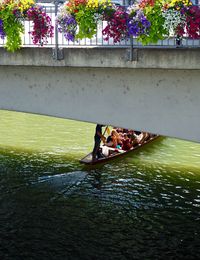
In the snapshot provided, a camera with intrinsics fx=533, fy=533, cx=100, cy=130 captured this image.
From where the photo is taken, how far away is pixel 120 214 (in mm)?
15164

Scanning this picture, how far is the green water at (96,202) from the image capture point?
1300 cm

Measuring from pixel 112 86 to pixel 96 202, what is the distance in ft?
20.2

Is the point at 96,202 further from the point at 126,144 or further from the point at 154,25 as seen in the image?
the point at 154,25

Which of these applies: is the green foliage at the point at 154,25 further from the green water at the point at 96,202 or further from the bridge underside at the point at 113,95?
the green water at the point at 96,202

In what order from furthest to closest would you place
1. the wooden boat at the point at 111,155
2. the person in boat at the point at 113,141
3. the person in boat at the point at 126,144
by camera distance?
the person in boat at the point at 126,144 → the person in boat at the point at 113,141 → the wooden boat at the point at 111,155

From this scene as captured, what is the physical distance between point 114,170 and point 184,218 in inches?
216

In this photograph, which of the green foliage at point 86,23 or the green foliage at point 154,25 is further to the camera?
the green foliage at point 86,23

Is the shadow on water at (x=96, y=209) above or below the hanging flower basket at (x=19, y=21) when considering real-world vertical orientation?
below

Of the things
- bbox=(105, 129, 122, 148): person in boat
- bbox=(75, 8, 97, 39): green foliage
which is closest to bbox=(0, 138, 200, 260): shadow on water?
bbox=(105, 129, 122, 148): person in boat

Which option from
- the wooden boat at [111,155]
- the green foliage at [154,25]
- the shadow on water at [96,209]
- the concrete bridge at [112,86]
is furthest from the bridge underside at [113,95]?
the wooden boat at [111,155]

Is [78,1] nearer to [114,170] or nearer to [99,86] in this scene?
[99,86]

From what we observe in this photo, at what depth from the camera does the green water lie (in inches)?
512

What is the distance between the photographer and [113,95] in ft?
36.1

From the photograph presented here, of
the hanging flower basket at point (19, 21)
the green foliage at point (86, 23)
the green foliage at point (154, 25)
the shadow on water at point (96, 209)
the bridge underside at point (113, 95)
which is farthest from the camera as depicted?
the shadow on water at point (96, 209)
